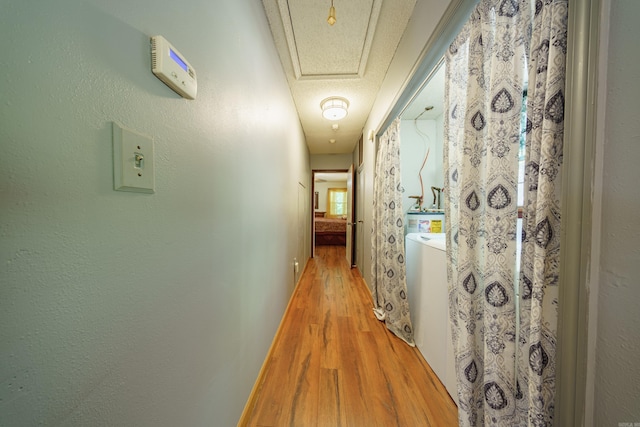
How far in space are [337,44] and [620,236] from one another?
196 centimetres

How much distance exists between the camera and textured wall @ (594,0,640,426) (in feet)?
1.39

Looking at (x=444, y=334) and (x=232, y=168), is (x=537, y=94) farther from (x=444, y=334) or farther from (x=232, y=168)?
(x=444, y=334)

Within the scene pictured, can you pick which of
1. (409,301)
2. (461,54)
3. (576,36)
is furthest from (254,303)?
(461,54)

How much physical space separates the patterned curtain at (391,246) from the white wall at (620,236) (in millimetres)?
1321

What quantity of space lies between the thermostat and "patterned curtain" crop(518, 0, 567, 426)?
3.35 feet

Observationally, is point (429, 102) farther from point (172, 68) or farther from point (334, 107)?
point (172, 68)

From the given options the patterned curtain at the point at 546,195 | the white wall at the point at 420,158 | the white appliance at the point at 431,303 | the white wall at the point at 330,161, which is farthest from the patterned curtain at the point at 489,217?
the white wall at the point at 330,161

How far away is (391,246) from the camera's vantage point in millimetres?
1939

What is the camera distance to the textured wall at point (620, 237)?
1.39ft

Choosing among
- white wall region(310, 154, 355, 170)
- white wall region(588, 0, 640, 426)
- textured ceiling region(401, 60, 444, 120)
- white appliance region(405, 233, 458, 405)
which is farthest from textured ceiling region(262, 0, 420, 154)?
white wall region(310, 154, 355, 170)

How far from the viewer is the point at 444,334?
4.25 feet

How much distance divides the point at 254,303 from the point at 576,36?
5.25 ft

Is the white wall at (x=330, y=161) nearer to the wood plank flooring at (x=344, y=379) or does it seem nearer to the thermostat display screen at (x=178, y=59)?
the wood plank flooring at (x=344, y=379)

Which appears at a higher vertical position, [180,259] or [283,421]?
[180,259]
